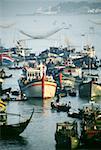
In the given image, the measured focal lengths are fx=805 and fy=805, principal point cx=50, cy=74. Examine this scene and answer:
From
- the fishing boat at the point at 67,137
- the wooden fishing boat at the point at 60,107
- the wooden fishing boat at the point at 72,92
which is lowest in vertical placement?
the fishing boat at the point at 67,137

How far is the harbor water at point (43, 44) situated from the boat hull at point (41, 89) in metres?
0.48

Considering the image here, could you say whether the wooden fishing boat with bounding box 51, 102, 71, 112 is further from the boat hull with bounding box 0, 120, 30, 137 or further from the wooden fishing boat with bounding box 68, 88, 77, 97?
the boat hull with bounding box 0, 120, 30, 137

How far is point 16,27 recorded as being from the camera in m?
9.77

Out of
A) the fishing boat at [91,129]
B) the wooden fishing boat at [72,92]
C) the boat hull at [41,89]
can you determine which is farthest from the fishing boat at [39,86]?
the fishing boat at [91,129]

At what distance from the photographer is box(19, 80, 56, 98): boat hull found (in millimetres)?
11438

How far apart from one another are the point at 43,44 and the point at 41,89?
1.43 metres

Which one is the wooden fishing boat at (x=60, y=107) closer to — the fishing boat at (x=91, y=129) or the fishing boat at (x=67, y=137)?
the fishing boat at (x=91, y=129)

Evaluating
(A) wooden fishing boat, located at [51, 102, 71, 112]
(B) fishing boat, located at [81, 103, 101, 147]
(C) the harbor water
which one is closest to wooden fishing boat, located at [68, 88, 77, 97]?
(C) the harbor water

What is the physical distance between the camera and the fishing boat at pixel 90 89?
11.4m

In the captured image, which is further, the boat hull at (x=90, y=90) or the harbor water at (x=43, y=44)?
the boat hull at (x=90, y=90)

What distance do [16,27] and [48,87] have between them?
1867 millimetres

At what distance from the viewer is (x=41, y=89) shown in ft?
37.5

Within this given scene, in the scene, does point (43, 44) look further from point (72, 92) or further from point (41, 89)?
point (72, 92)

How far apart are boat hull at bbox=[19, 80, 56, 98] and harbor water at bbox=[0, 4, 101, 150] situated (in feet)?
1.57
